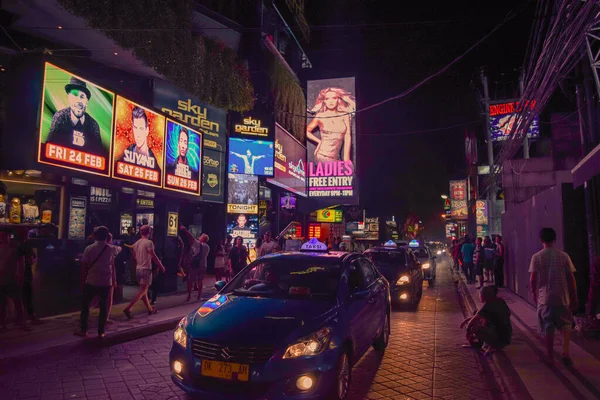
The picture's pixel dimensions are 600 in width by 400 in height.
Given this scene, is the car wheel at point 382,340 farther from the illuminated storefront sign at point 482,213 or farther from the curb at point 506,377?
the illuminated storefront sign at point 482,213

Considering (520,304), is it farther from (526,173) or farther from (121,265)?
(121,265)

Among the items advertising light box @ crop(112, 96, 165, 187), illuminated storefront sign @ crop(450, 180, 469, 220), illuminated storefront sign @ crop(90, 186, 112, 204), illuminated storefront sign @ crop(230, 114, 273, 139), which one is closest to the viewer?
advertising light box @ crop(112, 96, 165, 187)

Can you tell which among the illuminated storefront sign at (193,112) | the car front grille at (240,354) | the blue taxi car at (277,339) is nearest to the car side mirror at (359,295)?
the blue taxi car at (277,339)

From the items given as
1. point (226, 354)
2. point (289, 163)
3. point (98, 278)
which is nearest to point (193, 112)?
point (289, 163)

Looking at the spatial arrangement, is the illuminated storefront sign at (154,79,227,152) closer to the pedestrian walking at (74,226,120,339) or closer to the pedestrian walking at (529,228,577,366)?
the pedestrian walking at (74,226,120,339)

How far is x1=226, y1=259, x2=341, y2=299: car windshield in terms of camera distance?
17.0ft

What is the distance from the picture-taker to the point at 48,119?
8992mm

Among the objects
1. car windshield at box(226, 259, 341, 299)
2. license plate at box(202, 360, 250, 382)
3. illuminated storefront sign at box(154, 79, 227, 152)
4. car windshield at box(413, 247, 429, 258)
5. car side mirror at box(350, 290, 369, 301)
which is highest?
illuminated storefront sign at box(154, 79, 227, 152)

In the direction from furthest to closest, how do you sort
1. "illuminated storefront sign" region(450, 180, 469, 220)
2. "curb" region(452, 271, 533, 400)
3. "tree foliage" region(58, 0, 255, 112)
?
"illuminated storefront sign" region(450, 180, 469, 220) < "tree foliage" region(58, 0, 255, 112) < "curb" region(452, 271, 533, 400)

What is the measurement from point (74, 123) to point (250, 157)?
10742mm

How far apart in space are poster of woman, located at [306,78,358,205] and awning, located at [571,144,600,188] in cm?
2341

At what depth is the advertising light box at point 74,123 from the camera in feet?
29.3

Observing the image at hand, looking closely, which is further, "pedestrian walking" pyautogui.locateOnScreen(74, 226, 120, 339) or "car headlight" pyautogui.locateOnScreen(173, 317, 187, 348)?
"pedestrian walking" pyautogui.locateOnScreen(74, 226, 120, 339)

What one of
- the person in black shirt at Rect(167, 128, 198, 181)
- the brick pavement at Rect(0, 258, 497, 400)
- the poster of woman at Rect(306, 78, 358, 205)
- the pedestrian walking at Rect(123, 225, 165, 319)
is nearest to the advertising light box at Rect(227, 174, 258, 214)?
the person in black shirt at Rect(167, 128, 198, 181)
